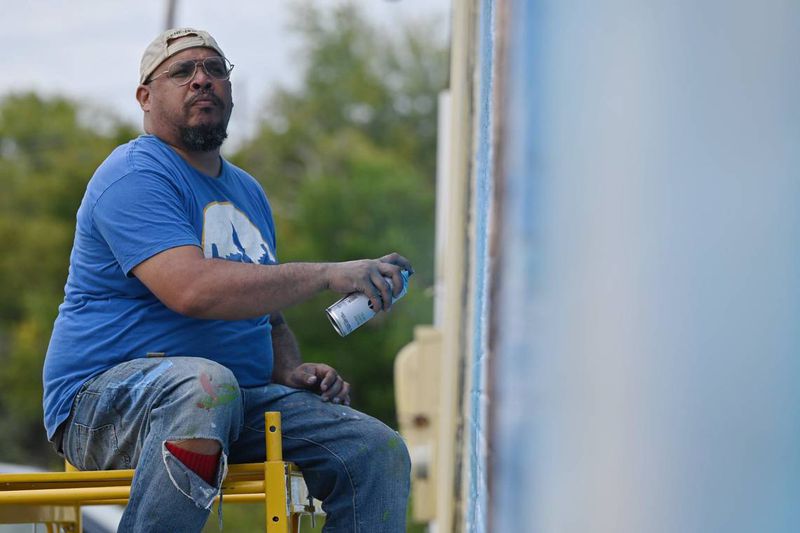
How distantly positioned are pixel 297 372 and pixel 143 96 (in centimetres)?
85

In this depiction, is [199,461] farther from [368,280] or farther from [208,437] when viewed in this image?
[368,280]

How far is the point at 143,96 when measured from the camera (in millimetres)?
3107

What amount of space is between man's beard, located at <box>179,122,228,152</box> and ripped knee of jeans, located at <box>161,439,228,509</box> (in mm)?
836

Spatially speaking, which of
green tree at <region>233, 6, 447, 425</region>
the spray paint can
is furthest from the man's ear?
green tree at <region>233, 6, 447, 425</region>

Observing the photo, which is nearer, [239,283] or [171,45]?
[239,283]

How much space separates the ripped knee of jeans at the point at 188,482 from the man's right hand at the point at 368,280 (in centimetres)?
52

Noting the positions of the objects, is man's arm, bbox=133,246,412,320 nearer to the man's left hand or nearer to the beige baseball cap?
the man's left hand

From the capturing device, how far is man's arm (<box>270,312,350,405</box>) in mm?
3119

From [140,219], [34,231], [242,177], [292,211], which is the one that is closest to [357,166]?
[292,211]

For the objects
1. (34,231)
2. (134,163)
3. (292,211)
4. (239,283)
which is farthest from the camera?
(292,211)

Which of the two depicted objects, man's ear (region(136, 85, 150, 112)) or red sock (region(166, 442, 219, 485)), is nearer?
red sock (region(166, 442, 219, 485))

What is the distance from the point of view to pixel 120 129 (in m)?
28.5

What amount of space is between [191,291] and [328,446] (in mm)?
556

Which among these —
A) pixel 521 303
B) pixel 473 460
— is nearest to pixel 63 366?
pixel 521 303
